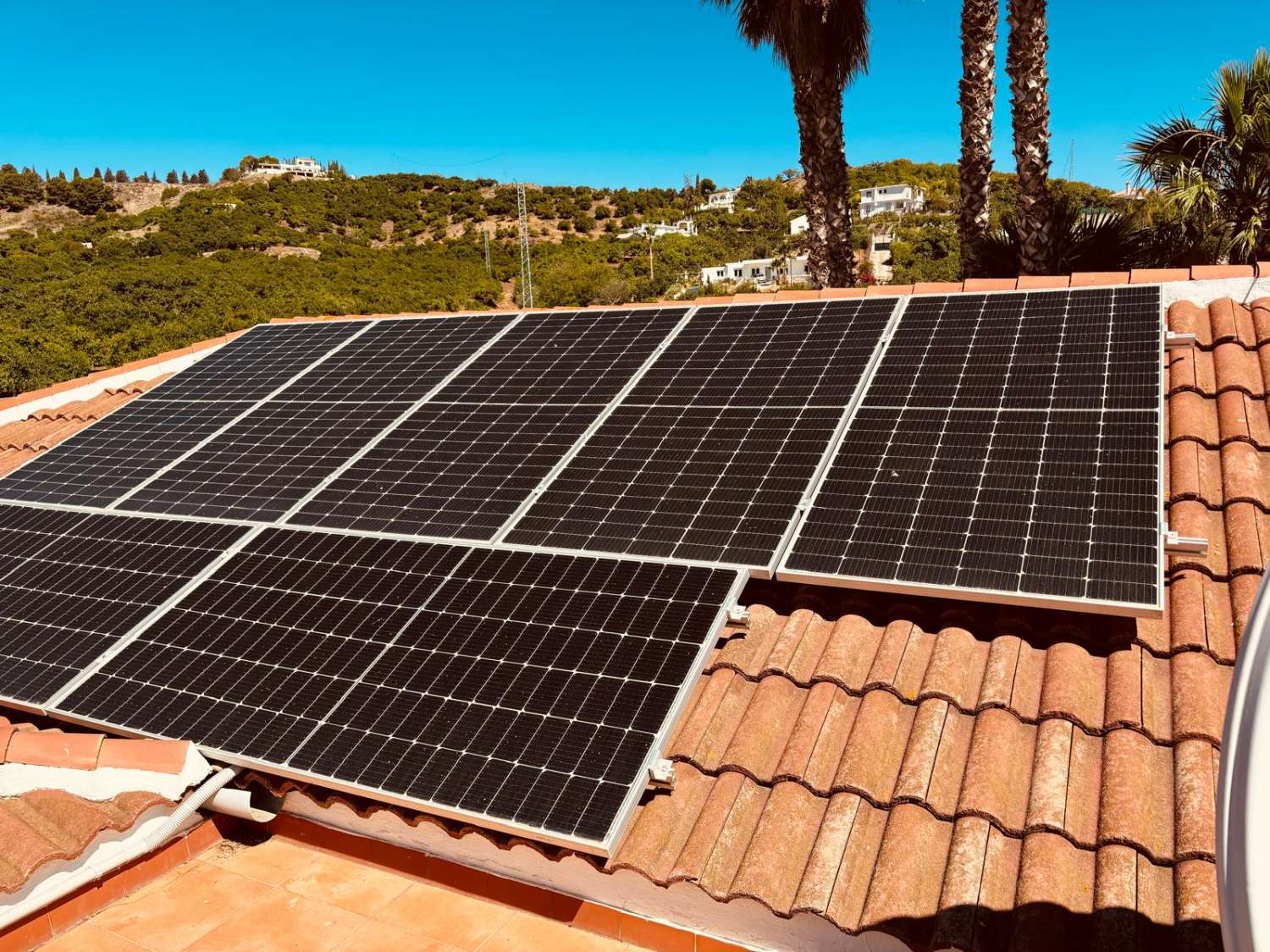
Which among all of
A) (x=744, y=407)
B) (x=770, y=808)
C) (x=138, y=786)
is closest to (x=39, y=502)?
(x=138, y=786)

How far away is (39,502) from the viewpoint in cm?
1038

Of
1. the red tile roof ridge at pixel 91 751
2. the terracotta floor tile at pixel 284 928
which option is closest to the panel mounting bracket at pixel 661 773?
the terracotta floor tile at pixel 284 928

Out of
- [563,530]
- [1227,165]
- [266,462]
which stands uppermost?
[1227,165]

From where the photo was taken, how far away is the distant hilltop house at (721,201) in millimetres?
113869

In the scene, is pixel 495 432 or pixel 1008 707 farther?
pixel 495 432

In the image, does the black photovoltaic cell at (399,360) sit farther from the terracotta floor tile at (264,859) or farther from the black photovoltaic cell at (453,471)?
the terracotta floor tile at (264,859)

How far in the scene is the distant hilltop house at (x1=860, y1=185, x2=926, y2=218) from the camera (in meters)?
106

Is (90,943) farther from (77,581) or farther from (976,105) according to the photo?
(976,105)

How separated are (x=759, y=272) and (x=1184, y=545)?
8126 cm

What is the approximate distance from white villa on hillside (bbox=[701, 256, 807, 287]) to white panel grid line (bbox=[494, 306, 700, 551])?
68311 millimetres

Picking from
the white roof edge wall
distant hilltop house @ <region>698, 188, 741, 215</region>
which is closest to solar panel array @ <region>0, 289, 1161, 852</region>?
the white roof edge wall

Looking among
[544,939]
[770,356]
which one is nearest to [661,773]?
[544,939]

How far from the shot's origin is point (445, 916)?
5492 millimetres

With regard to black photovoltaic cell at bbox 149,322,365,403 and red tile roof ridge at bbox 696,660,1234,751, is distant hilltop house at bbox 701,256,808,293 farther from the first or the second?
red tile roof ridge at bbox 696,660,1234,751
